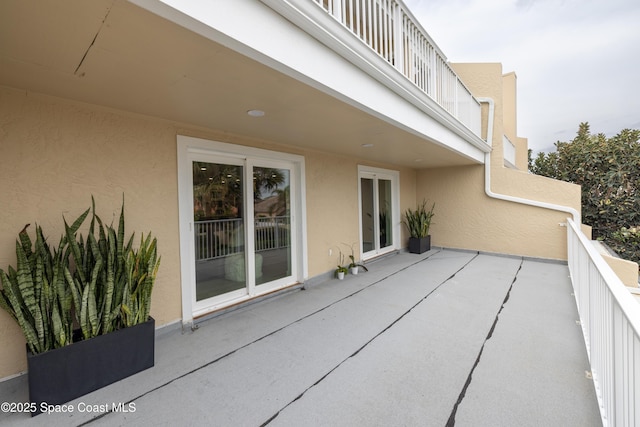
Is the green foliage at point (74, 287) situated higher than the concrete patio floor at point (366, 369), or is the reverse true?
the green foliage at point (74, 287)

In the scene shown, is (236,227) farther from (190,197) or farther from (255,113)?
(255,113)

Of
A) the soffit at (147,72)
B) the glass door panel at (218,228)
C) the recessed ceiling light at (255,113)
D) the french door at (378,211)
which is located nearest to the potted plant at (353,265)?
the french door at (378,211)

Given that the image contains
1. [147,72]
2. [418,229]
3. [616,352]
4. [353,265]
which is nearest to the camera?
[616,352]

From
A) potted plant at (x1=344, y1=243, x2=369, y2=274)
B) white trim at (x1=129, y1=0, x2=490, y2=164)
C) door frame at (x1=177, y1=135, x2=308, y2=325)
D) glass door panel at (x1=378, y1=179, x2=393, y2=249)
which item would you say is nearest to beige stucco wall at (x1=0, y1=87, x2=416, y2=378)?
door frame at (x1=177, y1=135, x2=308, y2=325)

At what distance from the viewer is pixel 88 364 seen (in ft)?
6.13

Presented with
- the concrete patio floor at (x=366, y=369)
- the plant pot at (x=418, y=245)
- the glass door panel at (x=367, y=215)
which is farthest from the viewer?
the plant pot at (x=418, y=245)

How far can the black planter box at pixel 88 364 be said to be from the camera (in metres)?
1.69

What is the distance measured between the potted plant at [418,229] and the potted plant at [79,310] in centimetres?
583

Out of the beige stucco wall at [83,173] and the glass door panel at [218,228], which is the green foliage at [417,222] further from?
the beige stucco wall at [83,173]

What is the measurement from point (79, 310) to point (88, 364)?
0.39 m

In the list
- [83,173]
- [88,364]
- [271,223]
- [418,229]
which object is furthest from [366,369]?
[418,229]

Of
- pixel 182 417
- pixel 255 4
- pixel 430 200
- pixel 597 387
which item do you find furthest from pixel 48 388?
pixel 430 200

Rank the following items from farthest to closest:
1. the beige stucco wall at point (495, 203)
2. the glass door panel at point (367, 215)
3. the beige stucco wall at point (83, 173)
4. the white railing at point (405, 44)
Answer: the glass door panel at point (367, 215), the beige stucco wall at point (495, 203), the white railing at point (405, 44), the beige stucco wall at point (83, 173)

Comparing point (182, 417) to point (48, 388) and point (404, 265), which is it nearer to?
point (48, 388)
